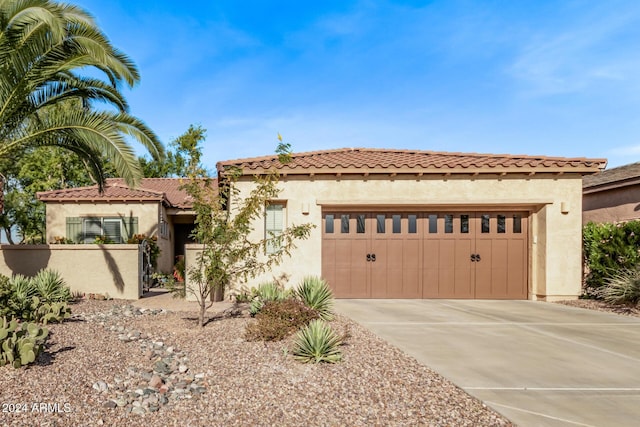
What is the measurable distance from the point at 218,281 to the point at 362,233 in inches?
235

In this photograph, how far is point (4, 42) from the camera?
27.0ft

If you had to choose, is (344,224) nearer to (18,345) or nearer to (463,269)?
(463,269)

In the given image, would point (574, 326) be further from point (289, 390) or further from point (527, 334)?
point (289, 390)

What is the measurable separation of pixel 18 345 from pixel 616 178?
17.7m

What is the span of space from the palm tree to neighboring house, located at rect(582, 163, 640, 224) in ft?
51.1

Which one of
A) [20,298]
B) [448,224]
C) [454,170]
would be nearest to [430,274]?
[448,224]

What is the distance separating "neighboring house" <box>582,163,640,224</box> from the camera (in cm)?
1388

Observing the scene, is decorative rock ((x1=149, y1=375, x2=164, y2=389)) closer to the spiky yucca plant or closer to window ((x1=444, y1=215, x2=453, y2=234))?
window ((x1=444, y1=215, x2=453, y2=234))

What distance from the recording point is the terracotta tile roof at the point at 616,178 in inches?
547

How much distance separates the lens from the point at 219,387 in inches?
190

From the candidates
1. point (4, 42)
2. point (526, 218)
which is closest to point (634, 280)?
point (526, 218)

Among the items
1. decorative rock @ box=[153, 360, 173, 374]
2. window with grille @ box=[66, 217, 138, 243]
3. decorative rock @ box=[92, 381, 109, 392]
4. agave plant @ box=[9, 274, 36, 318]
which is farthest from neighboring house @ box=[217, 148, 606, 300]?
window with grille @ box=[66, 217, 138, 243]

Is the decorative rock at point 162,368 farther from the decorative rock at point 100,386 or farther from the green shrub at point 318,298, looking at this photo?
the green shrub at point 318,298

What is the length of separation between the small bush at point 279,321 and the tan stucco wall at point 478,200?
4395 millimetres
